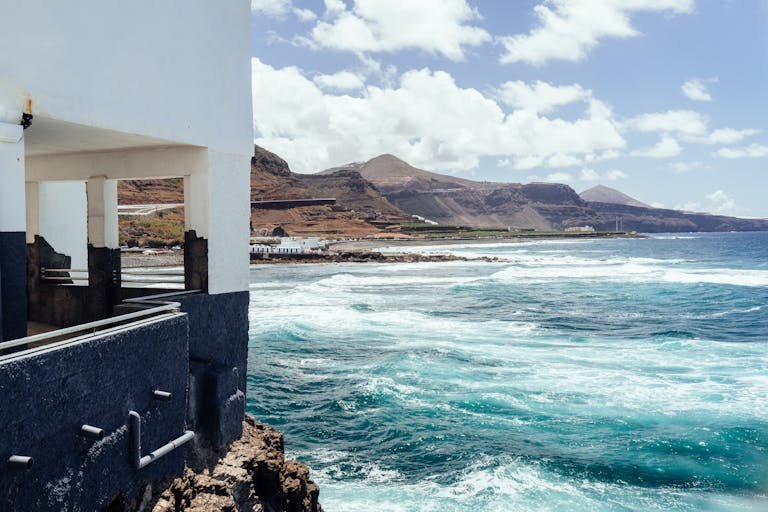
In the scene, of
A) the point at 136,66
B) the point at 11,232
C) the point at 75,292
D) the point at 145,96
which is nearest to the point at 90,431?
the point at 11,232

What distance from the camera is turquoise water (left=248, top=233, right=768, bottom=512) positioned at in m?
10.7

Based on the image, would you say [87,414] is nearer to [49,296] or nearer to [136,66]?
[136,66]

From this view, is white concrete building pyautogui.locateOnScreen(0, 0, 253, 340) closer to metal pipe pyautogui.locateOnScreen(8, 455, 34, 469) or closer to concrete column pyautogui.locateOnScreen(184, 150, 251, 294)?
concrete column pyautogui.locateOnScreen(184, 150, 251, 294)

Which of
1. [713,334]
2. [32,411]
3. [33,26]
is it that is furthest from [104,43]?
[713,334]

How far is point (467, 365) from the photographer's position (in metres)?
17.9

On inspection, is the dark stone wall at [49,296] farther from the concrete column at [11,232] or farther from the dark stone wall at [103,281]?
the concrete column at [11,232]

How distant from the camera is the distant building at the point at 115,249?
439 centimetres

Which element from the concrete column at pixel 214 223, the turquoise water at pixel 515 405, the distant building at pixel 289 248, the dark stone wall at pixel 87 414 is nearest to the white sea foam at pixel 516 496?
the turquoise water at pixel 515 405

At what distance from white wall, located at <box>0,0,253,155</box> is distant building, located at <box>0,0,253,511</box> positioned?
0.02 m

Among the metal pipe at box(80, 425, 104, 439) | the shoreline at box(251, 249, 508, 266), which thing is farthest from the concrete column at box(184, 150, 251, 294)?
the shoreline at box(251, 249, 508, 266)

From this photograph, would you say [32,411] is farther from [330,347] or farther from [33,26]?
[330,347]

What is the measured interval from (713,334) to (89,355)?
83.9ft

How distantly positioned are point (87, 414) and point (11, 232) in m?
1.80

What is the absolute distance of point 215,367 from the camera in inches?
272
